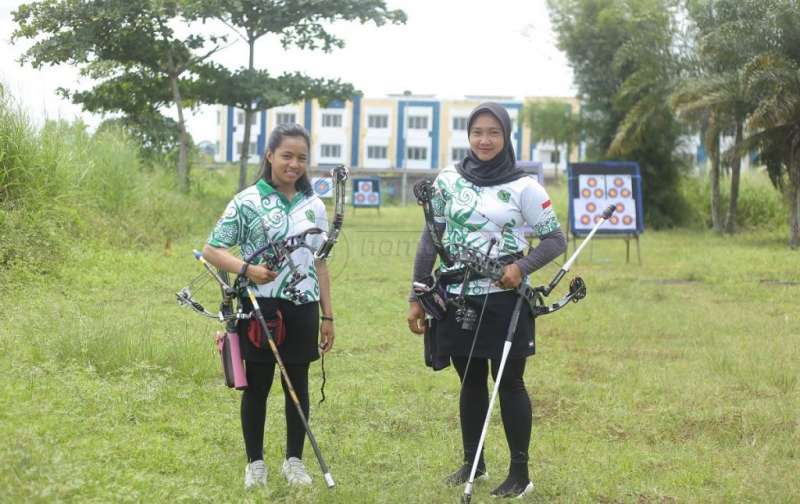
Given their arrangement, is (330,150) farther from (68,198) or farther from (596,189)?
(68,198)

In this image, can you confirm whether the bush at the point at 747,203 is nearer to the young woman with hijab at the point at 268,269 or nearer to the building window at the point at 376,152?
the young woman with hijab at the point at 268,269

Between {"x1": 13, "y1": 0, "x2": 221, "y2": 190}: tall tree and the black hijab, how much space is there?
19403mm

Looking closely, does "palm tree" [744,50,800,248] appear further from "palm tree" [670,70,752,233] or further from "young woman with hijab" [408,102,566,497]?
"young woman with hijab" [408,102,566,497]

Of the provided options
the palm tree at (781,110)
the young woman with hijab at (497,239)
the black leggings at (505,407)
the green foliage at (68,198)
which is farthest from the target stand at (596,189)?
the young woman with hijab at (497,239)

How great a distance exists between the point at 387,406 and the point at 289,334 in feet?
6.56

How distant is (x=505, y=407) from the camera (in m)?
4.74

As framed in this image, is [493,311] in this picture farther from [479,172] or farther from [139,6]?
[139,6]

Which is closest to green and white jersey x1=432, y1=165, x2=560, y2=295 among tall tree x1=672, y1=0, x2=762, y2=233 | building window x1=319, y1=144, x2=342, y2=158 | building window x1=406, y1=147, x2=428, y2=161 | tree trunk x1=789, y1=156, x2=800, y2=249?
tall tree x1=672, y1=0, x2=762, y2=233

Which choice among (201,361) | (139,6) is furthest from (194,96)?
(201,361)

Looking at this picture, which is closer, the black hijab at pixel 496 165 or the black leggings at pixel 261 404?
the black hijab at pixel 496 165

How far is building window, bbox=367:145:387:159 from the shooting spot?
7212 cm

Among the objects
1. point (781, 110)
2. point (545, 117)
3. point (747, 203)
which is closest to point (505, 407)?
point (781, 110)

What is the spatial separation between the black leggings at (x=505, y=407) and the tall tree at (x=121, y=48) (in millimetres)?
19416

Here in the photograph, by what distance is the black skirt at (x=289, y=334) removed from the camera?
4.70m
